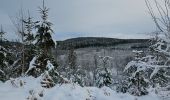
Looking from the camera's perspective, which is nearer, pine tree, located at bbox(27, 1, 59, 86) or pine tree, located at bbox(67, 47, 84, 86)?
pine tree, located at bbox(27, 1, 59, 86)

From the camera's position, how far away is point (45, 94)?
35.4ft

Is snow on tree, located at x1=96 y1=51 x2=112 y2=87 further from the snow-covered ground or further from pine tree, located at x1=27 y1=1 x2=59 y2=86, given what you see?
the snow-covered ground

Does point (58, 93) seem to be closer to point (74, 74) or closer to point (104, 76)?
point (104, 76)

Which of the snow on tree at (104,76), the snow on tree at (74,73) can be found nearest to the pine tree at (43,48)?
the snow on tree at (74,73)

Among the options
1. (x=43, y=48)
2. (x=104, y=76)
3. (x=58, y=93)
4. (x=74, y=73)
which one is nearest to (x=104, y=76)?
(x=104, y=76)

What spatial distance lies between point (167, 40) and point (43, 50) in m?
11.8

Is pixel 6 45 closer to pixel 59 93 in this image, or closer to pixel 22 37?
pixel 22 37

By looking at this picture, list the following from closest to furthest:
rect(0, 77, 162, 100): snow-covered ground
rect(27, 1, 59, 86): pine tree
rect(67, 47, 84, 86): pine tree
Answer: rect(0, 77, 162, 100): snow-covered ground, rect(27, 1, 59, 86): pine tree, rect(67, 47, 84, 86): pine tree

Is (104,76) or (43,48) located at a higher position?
(43,48)

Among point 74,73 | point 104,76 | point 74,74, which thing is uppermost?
point 104,76

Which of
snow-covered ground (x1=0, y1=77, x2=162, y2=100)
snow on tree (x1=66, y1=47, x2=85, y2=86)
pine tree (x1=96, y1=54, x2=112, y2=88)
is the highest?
snow-covered ground (x1=0, y1=77, x2=162, y2=100)

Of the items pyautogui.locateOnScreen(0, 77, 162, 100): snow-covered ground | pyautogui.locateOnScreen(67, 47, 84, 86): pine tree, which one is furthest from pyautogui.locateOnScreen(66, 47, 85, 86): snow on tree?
pyautogui.locateOnScreen(0, 77, 162, 100): snow-covered ground

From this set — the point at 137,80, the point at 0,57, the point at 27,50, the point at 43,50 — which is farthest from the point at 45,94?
the point at 137,80

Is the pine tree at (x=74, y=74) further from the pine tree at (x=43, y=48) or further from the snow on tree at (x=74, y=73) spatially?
the pine tree at (x=43, y=48)
